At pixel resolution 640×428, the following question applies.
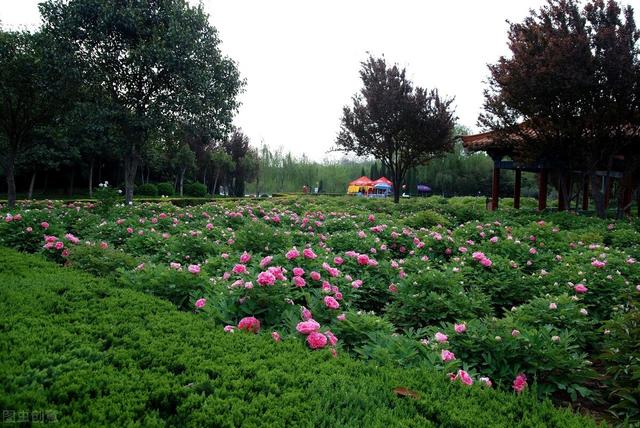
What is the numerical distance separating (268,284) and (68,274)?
2200 millimetres

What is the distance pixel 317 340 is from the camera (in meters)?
2.47

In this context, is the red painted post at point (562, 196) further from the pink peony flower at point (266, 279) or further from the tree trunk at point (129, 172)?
the tree trunk at point (129, 172)

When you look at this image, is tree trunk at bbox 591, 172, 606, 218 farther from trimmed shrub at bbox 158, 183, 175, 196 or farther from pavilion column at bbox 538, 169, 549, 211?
trimmed shrub at bbox 158, 183, 175, 196

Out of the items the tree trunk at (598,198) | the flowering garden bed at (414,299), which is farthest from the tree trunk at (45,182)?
the tree trunk at (598,198)

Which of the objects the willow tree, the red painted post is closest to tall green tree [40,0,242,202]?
the willow tree

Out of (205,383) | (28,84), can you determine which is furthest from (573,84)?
(28,84)

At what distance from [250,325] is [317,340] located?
51 centimetres

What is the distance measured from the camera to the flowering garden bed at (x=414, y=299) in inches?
99.5

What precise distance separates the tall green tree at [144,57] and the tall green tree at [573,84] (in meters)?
8.77

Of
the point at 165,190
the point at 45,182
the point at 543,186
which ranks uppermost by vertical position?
the point at 45,182

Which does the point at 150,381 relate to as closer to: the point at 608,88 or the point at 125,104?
the point at 608,88

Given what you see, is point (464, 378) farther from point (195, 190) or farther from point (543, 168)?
point (195, 190)

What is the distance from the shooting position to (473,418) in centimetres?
183

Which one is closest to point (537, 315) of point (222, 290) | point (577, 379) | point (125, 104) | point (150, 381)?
point (577, 379)
